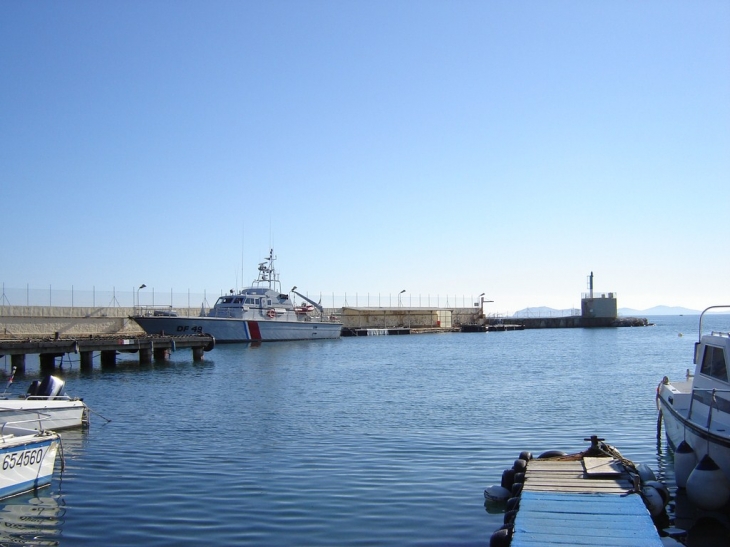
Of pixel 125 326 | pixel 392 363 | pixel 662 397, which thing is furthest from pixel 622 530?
pixel 125 326

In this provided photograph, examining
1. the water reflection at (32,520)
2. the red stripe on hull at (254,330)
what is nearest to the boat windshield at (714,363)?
the water reflection at (32,520)

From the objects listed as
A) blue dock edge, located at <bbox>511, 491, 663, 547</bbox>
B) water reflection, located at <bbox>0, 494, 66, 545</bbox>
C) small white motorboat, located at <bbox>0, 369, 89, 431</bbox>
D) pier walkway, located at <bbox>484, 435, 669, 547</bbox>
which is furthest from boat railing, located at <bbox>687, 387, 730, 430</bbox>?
small white motorboat, located at <bbox>0, 369, 89, 431</bbox>

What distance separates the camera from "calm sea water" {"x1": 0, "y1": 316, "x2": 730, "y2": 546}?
11156 millimetres

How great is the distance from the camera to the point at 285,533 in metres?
10.8

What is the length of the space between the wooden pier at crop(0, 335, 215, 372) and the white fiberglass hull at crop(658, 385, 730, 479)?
28645mm

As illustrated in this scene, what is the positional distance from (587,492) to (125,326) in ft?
200

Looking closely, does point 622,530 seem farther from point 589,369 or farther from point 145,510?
point 589,369

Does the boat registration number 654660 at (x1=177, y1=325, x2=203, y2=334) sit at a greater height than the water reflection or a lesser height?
greater

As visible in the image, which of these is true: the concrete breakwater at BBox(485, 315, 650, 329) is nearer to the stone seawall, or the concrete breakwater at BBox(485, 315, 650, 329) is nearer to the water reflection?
the stone seawall

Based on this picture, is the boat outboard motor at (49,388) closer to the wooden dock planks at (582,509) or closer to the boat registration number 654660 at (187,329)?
the wooden dock planks at (582,509)

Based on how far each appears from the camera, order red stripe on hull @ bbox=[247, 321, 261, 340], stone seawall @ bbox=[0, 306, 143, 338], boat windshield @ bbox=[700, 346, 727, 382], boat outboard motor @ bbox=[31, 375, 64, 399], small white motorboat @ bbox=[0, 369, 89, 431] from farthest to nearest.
Result: red stripe on hull @ bbox=[247, 321, 261, 340]
stone seawall @ bbox=[0, 306, 143, 338]
boat outboard motor @ bbox=[31, 375, 64, 399]
small white motorboat @ bbox=[0, 369, 89, 431]
boat windshield @ bbox=[700, 346, 727, 382]

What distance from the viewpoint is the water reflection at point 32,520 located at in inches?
419

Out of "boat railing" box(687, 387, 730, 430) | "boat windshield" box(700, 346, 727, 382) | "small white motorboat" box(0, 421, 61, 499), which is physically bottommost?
"small white motorboat" box(0, 421, 61, 499)

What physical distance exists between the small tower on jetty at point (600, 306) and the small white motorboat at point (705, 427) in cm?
11761
